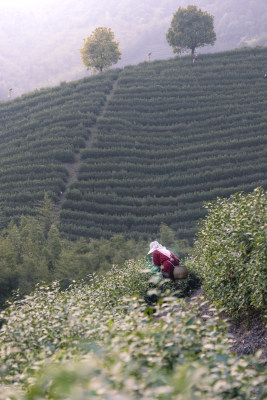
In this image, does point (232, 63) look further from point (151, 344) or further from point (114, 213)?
point (151, 344)

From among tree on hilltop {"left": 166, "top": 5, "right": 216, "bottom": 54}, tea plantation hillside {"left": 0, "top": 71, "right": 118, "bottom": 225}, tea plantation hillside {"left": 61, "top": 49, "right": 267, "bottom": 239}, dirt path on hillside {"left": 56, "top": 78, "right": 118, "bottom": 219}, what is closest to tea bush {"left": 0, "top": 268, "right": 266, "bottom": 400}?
tea plantation hillside {"left": 61, "top": 49, "right": 267, "bottom": 239}

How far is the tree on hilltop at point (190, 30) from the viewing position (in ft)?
174

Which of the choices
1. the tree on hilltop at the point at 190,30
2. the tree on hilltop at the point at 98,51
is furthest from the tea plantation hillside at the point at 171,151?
the tree on hilltop at the point at 98,51

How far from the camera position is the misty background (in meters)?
150

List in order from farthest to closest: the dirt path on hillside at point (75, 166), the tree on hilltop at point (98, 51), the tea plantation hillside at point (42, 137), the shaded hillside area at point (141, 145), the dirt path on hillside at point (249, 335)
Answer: the tree on hilltop at point (98, 51)
the tea plantation hillside at point (42, 137)
the dirt path on hillside at point (75, 166)
the shaded hillside area at point (141, 145)
the dirt path on hillside at point (249, 335)

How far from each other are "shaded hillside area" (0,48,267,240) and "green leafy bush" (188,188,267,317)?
15657 millimetres

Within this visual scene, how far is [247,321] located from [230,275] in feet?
2.51

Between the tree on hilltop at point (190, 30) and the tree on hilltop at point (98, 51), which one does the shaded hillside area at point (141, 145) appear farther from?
the tree on hilltop at point (98, 51)

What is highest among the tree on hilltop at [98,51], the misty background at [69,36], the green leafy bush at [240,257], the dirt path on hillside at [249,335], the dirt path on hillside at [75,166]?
the misty background at [69,36]

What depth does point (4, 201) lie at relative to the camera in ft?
87.4

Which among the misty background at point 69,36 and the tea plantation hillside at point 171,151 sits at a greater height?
the misty background at point 69,36

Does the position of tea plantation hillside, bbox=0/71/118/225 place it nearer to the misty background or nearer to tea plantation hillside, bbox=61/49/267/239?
tea plantation hillside, bbox=61/49/267/239

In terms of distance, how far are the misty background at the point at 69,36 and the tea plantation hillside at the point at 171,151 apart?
103792mm

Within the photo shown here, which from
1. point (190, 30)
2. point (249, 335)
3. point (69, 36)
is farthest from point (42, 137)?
point (69, 36)
